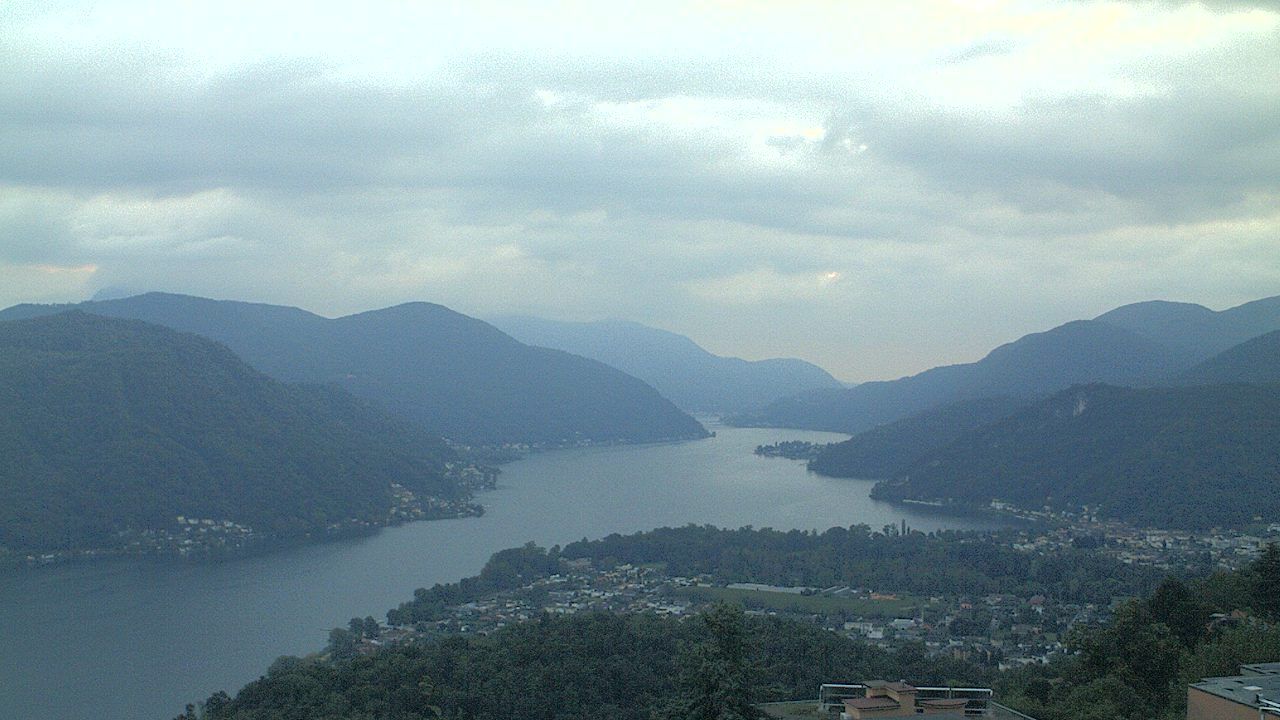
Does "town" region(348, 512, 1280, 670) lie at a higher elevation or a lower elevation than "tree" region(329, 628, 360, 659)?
higher

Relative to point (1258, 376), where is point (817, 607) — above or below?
below

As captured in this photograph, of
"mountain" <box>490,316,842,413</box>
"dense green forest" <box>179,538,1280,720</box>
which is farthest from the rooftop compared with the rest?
→ "mountain" <box>490,316,842,413</box>

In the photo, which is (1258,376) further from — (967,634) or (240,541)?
(240,541)

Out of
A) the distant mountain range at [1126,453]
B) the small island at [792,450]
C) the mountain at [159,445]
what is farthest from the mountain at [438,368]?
the distant mountain range at [1126,453]

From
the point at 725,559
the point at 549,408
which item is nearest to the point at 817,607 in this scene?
the point at 725,559

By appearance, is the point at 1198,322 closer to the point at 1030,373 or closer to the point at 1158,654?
the point at 1030,373

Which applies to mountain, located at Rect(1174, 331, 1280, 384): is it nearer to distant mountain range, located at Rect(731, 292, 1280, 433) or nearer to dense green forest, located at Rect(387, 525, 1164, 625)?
distant mountain range, located at Rect(731, 292, 1280, 433)
